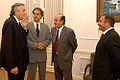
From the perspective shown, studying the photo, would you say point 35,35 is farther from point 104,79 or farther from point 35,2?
point 35,2

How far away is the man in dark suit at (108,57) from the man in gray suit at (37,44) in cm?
140

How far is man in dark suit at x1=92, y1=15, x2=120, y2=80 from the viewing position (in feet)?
8.46

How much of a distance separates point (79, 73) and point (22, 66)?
7.47 ft

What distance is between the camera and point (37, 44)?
373cm

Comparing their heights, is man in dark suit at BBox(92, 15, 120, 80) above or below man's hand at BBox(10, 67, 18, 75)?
above

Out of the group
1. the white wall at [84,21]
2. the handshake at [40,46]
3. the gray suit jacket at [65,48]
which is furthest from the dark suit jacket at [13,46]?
the white wall at [84,21]

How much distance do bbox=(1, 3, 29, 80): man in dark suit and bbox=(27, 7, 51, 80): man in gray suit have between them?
739 mm

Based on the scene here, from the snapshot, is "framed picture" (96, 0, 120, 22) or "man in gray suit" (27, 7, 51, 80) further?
"framed picture" (96, 0, 120, 22)

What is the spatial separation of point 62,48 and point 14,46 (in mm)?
1186

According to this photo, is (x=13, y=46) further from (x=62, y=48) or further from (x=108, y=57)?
(x=108, y=57)

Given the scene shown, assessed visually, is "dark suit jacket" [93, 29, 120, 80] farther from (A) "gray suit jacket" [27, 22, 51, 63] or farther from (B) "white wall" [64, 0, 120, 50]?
(B) "white wall" [64, 0, 120, 50]

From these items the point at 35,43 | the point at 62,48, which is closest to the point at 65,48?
the point at 62,48

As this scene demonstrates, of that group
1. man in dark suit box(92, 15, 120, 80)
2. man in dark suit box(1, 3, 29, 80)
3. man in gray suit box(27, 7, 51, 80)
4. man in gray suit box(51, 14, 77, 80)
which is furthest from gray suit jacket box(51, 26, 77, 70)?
man in dark suit box(92, 15, 120, 80)

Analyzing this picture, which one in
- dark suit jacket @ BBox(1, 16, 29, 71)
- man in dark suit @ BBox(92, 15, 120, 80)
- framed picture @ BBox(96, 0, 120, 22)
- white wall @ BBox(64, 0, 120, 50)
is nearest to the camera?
man in dark suit @ BBox(92, 15, 120, 80)
